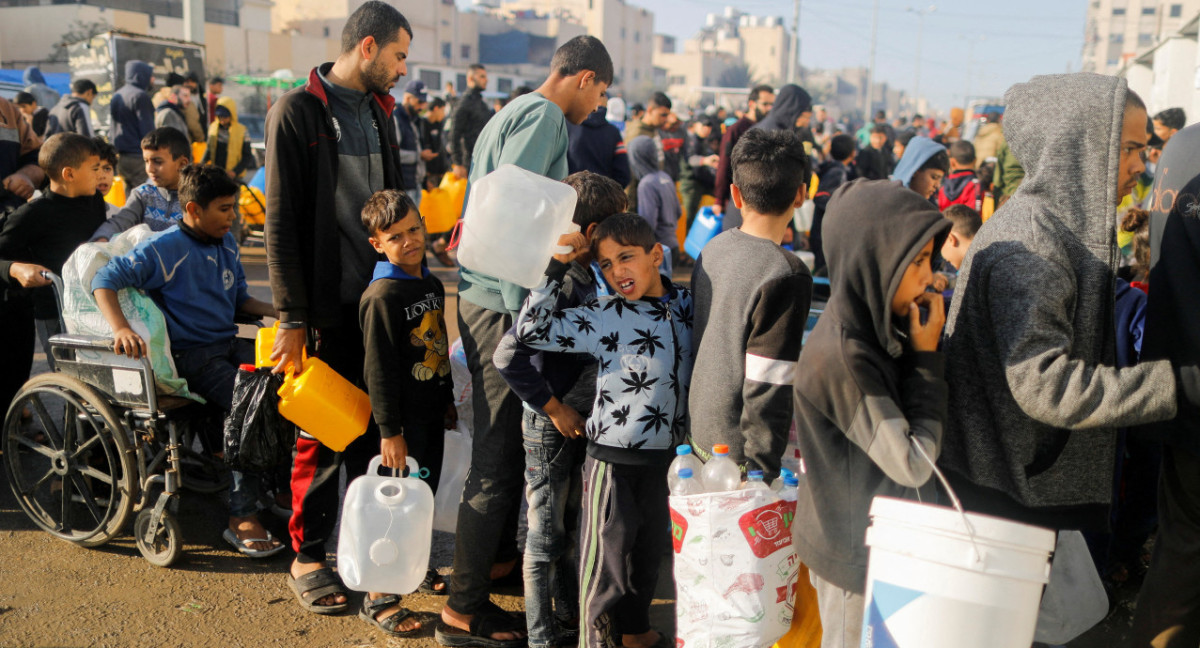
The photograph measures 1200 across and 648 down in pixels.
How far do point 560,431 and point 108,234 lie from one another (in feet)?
9.98

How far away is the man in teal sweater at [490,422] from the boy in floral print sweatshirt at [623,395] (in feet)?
1.25

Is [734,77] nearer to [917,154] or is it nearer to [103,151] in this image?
[917,154]

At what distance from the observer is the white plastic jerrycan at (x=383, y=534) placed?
3.26 metres

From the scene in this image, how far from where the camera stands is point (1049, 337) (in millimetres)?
2205

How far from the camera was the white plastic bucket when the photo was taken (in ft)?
6.33

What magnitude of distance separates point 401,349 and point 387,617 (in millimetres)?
1025

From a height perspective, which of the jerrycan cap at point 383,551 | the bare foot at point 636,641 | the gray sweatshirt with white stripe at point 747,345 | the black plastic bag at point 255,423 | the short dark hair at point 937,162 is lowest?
the bare foot at point 636,641

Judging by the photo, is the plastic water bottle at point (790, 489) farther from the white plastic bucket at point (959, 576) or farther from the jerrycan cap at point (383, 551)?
the jerrycan cap at point (383, 551)

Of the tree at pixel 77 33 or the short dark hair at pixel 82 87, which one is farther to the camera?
the tree at pixel 77 33

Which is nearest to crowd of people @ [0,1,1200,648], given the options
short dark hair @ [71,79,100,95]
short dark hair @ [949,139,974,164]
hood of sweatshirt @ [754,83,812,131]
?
hood of sweatshirt @ [754,83,812,131]

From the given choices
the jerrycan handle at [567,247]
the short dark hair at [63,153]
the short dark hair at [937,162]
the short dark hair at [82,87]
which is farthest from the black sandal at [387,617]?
the short dark hair at [82,87]

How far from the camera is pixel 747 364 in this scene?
2.66m

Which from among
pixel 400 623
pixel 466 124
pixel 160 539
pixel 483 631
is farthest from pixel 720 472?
pixel 466 124

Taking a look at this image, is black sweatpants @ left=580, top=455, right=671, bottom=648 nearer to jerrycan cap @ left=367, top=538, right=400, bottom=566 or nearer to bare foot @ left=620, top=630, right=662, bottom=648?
bare foot @ left=620, top=630, right=662, bottom=648
